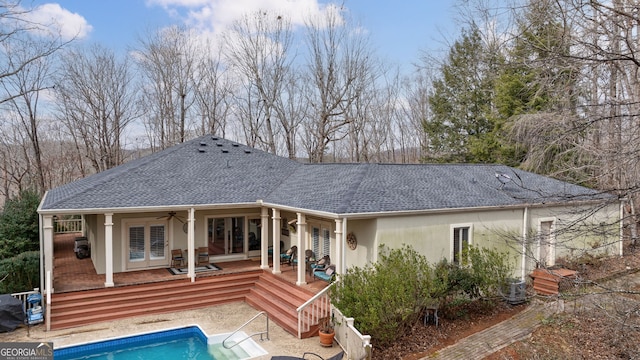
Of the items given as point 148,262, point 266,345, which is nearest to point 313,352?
point 266,345

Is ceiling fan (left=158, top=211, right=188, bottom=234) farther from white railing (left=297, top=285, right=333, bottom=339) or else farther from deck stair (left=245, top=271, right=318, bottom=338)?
Result: white railing (left=297, top=285, right=333, bottom=339)

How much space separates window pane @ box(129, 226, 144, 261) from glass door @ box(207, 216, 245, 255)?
266 centimetres

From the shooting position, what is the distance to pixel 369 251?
40.7 feet

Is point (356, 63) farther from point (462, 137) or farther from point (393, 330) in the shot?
point (393, 330)

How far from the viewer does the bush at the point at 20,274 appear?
1406cm

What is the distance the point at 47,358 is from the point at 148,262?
6.05 metres

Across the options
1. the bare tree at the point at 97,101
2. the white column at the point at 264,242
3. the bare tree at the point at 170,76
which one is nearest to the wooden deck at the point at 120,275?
the white column at the point at 264,242

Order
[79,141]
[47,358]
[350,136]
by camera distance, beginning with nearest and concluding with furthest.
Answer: [47,358] → [79,141] → [350,136]

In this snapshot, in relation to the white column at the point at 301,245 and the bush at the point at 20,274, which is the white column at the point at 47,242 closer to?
the bush at the point at 20,274

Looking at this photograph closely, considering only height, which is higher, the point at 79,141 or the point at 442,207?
the point at 79,141

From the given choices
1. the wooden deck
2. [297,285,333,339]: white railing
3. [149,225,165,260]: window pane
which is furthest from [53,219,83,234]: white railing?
[297,285,333,339]: white railing

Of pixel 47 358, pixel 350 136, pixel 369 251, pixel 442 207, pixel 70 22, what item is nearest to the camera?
pixel 47 358

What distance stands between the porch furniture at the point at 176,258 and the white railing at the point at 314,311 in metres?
6.98

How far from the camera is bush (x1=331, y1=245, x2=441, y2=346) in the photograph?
1002cm
